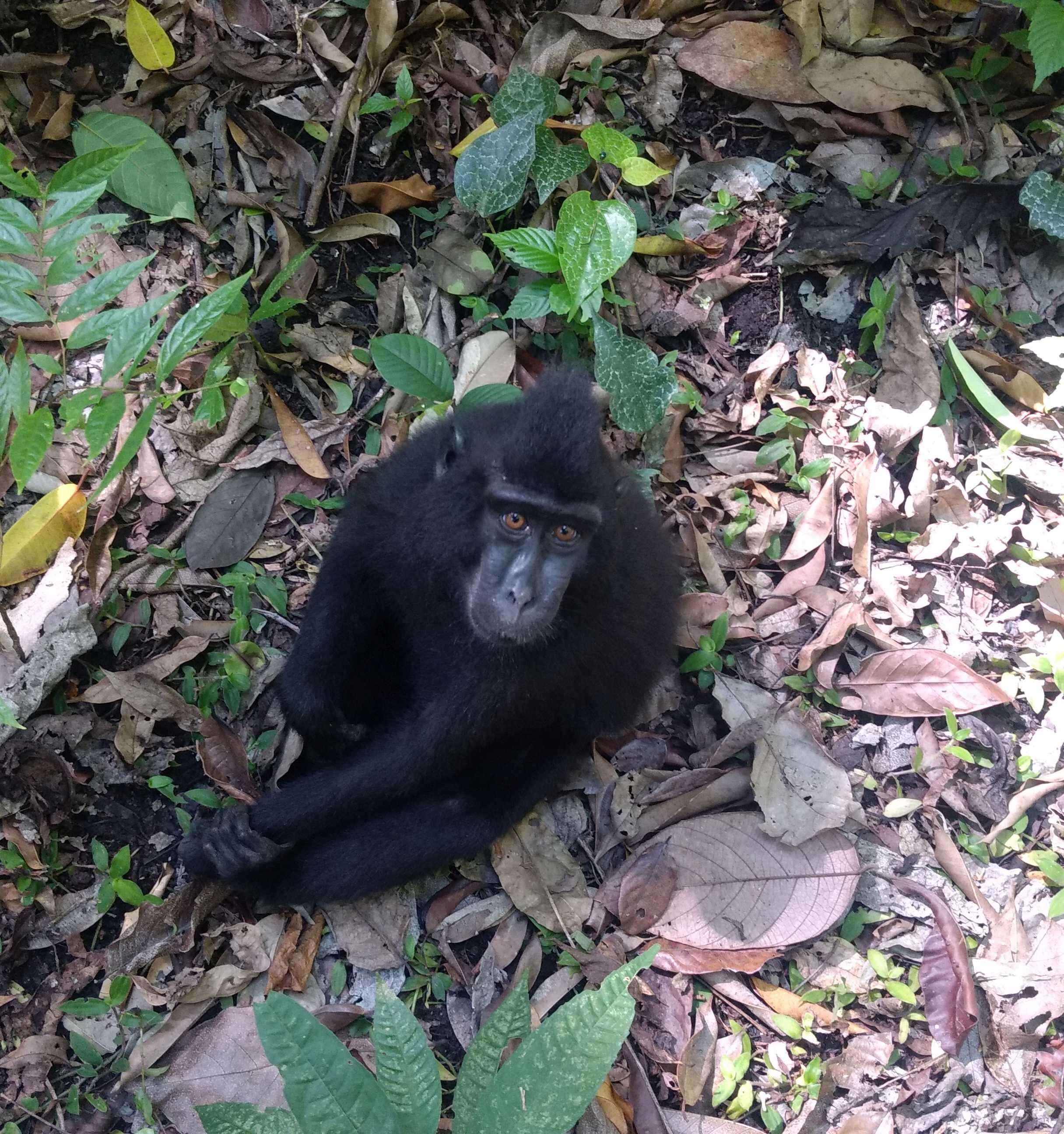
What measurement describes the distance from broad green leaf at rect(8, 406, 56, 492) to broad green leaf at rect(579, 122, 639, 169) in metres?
3.06

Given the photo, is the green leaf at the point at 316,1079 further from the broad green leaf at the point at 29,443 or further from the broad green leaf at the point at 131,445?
the broad green leaf at the point at 29,443

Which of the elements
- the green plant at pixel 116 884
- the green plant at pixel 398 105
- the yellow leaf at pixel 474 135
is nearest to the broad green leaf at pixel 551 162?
the yellow leaf at pixel 474 135

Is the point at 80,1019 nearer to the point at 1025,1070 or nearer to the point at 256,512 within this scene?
the point at 256,512

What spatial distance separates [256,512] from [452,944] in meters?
2.33

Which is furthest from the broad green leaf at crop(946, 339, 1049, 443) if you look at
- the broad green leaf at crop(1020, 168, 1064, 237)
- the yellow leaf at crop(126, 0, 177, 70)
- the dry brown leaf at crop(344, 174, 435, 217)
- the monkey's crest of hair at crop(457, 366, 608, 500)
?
the yellow leaf at crop(126, 0, 177, 70)

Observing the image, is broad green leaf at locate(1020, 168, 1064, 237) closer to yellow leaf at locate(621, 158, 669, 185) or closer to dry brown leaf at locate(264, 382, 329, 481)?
yellow leaf at locate(621, 158, 669, 185)

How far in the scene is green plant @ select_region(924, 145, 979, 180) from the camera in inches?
230

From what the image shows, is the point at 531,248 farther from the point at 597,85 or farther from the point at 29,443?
the point at 29,443

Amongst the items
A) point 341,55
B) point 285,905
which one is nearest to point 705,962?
point 285,905

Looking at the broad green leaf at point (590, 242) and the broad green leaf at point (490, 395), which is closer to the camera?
the broad green leaf at point (590, 242)

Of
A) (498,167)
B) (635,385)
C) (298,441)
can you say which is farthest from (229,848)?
(498,167)

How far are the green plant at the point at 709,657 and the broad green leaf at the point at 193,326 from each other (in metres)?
2.79

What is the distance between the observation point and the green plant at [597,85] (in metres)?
5.82

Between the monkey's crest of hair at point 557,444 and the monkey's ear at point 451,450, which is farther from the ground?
the monkey's crest of hair at point 557,444
